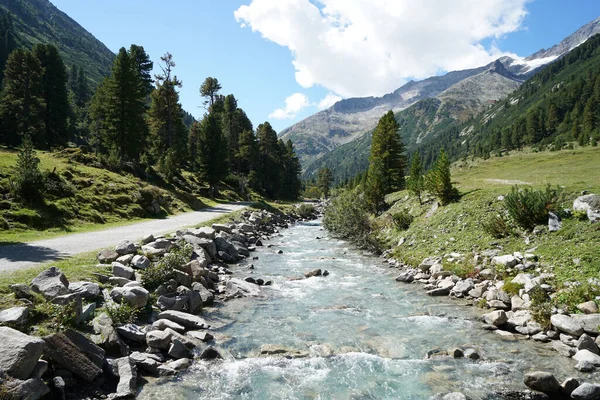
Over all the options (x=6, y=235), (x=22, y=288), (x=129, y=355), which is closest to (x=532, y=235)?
(x=129, y=355)

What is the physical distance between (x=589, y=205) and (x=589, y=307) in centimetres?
724

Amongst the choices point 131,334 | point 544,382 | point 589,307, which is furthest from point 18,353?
point 589,307

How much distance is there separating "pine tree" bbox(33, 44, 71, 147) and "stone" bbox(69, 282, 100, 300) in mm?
55964

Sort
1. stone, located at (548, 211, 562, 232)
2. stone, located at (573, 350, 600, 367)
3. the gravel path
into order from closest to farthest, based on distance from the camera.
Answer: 1. stone, located at (573, 350, 600, 367)
2. the gravel path
3. stone, located at (548, 211, 562, 232)

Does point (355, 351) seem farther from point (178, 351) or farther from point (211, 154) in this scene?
point (211, 154)

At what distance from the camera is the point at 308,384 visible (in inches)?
358

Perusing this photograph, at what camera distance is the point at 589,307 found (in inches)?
444

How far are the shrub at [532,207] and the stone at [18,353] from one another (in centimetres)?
2131

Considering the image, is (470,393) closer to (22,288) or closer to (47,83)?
(22,288)

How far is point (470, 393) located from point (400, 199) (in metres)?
34.8

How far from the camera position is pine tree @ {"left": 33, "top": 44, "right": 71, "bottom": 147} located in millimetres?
58219

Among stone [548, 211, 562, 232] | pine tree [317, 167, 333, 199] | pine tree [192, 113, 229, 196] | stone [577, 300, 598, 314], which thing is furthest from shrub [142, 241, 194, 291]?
pine tree [317, 167, 333, 199]

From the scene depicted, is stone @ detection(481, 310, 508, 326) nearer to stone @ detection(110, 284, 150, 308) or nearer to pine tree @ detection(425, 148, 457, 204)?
stone @ detection(110, 284, 150, 308)

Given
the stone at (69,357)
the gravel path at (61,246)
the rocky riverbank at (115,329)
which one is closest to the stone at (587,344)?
the rocky riverbank at (115,329)
